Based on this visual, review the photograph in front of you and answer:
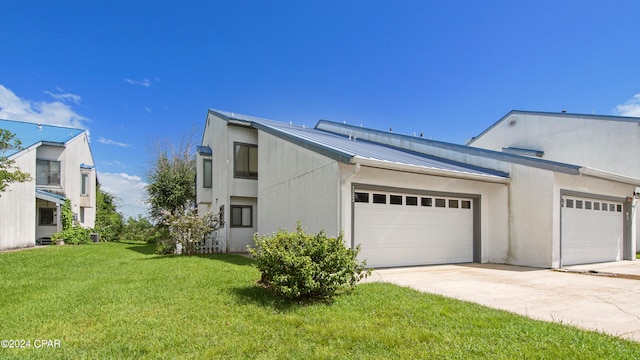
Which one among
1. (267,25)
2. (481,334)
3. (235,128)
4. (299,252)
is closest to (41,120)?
(235,128)

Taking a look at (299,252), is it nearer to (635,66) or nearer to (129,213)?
(635,66)

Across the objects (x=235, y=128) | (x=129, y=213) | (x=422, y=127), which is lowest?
(x=129, y=213)

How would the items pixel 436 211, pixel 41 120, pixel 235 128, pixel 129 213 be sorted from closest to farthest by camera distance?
pixel 436 211, pixel 235 128, pixel 41 120, pixel 129 213

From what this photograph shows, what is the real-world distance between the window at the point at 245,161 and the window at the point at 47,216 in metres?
16.3

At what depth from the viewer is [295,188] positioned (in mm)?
11203

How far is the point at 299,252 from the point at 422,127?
1828 cm

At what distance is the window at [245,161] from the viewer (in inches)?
608

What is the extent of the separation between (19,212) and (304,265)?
21048 mm

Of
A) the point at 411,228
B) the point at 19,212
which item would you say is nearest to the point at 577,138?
the point at 411,228

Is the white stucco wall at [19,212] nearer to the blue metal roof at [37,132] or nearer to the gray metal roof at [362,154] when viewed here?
the blue metal roof at [37,132]

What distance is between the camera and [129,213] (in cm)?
3556

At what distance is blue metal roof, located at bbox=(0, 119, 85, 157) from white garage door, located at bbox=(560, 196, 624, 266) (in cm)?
2761

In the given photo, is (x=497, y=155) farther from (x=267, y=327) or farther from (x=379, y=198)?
(x=267, y=327)

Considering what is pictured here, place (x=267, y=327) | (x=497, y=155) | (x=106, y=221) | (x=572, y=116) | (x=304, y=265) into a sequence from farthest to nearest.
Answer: (x=106, y=221) → (x=572, y=116) → (x=497, y=155) → (x=304, y=265) → (x=267, y=327)
